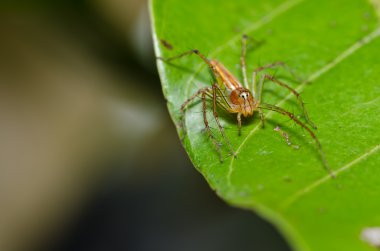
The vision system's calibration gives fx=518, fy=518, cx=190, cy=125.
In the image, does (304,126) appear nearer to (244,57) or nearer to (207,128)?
(207,128)

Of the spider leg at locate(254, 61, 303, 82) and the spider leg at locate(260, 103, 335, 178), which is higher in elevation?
the spider leg at locate(254, 61, 303, 82)

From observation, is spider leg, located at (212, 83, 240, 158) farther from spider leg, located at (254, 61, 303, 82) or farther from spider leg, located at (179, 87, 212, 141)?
spider leg, located at (254, 61, 303, 82)

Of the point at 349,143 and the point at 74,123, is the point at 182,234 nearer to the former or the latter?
the point at 349,143

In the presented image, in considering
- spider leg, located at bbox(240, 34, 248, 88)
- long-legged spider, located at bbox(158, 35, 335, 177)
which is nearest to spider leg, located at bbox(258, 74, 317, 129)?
long-legged spider, located at bbox(158, 35, 335, 177)

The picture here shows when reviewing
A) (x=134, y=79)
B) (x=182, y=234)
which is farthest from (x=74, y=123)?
(x=134, y=79)

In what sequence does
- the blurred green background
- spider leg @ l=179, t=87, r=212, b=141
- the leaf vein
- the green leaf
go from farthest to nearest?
the blurred green background, the leaf vein, spider leg @ l=179, t=87, r=212, b=141, the green leaf

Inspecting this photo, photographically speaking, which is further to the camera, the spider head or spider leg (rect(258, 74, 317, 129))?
the spider head

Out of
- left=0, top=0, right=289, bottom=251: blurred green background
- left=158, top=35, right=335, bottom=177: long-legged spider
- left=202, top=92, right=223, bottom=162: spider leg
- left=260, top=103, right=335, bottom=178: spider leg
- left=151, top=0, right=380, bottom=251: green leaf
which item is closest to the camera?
left=151, top=0, right=380, bottom=251: green leaf
